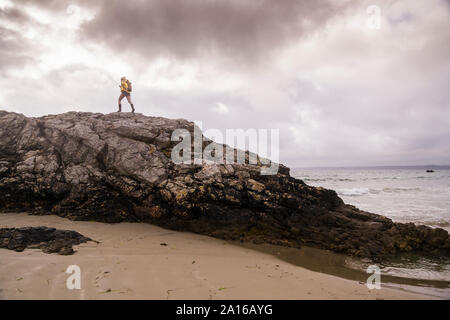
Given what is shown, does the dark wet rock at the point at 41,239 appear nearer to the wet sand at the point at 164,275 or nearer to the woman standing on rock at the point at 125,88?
the wet sand at the point at 164,275

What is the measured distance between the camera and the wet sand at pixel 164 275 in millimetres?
3809

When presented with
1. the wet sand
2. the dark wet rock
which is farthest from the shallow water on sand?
the dark wet rock

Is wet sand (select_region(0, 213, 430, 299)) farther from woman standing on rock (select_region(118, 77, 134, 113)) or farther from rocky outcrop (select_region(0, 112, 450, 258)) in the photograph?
woman standing on rock (select_region(118, 77, 134, 113))

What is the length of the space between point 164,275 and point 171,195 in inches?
148

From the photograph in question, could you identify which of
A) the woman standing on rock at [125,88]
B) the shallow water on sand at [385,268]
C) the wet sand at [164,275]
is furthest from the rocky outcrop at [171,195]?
the woman standing on rock at [125,88]

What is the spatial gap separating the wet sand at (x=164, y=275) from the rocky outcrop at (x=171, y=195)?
52.8 inches

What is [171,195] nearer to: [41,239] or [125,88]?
[41,239]

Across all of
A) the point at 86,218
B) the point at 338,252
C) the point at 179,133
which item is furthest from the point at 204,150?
the point at 338,252

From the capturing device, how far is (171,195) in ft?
26.5

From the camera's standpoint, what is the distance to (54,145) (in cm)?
948

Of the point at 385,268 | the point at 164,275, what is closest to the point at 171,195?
the point at 164,275

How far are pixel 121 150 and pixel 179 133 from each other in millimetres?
2877

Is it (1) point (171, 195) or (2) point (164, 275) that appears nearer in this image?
(2) point (164, 275)
